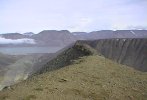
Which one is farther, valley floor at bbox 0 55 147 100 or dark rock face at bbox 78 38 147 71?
dark rock face at bbox 78 38 147 71

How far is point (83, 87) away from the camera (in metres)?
20.7

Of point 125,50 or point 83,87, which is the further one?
point 125,50

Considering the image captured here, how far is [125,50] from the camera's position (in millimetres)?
106938

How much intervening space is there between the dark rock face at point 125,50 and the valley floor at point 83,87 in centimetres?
6711

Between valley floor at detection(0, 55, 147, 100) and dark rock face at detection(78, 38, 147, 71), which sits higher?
valley floor at detection(0, 55, 147, 100)

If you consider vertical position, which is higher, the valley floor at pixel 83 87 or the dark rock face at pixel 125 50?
the valley floor at pixel 83 87

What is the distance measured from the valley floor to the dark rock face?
220ft

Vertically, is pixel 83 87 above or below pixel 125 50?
above

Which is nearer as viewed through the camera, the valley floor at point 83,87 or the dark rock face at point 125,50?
the valley floor at point 83,87

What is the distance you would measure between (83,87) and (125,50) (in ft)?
289

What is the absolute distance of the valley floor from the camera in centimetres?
1897

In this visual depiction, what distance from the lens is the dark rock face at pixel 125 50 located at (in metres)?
96.3

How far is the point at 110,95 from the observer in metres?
19.6

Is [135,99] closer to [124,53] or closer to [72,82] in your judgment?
[72,82]
